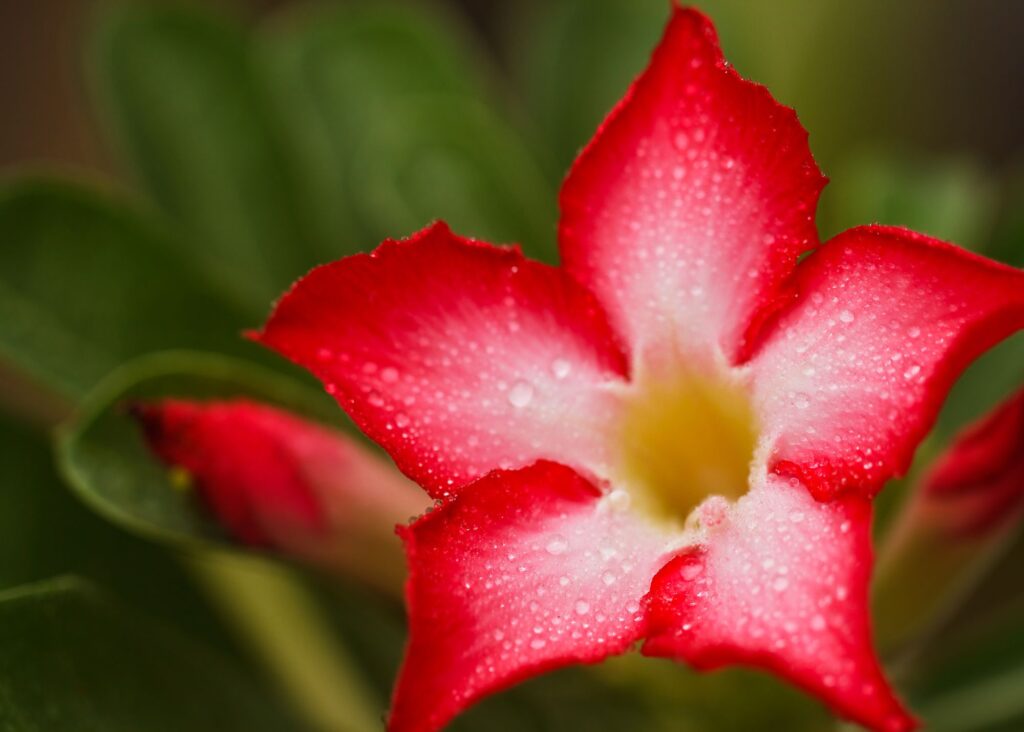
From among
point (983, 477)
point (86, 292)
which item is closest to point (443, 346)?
point (983, 477)

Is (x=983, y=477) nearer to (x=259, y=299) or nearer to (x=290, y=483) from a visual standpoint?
(x=290, y=483)

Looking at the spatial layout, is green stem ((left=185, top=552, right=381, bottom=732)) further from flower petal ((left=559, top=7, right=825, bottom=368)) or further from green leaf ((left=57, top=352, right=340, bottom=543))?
flower petal ((left=559, top=7, right=825, bottom=368))

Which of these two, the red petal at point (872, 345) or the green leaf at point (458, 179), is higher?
the red petal at point (872, 345)

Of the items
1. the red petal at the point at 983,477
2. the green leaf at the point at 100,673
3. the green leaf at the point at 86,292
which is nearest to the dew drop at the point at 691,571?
the red petal at the point at 983,477

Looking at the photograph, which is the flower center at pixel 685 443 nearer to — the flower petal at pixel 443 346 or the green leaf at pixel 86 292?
the flower petal at pixel 443 346

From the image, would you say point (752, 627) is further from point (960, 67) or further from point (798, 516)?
point (960, 67)

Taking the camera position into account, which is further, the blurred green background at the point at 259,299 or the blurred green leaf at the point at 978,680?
the blurred green leaf at the point at 978,680

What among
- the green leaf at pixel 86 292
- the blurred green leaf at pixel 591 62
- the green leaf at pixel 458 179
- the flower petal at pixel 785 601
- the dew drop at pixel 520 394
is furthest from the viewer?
the blurred green leaf at pixel 591 62

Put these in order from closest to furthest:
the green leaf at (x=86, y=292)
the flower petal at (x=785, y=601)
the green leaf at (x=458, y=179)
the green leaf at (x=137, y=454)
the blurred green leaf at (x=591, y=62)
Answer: the flower petal at (x=785, y=601) → the green leaf at (x=137, y=454) → the green leaf at (x=86, y=292) → the green leaf at (x=458, y=179) → the blurred green leaf at (x=591, y=62)
